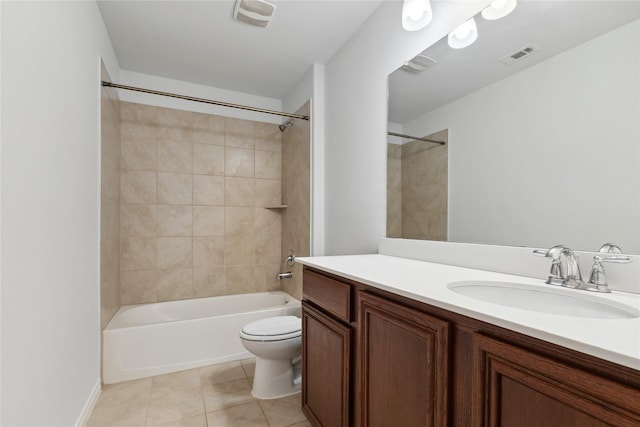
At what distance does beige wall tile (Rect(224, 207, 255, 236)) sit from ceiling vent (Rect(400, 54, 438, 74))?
6.57 feet

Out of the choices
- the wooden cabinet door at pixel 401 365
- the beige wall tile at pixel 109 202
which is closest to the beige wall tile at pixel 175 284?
the beige wall tile at pixel 109 202

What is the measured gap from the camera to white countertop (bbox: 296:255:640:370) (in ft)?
1.51

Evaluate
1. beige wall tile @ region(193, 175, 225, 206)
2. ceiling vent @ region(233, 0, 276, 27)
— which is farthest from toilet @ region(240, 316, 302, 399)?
ceiling vent @ region(233, 0, 276, 27)

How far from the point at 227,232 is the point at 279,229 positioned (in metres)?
0.54

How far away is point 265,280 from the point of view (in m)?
3.08

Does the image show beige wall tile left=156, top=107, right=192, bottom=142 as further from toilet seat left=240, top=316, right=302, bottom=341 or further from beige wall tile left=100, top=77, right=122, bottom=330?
toilet seat left=240, top=316, right=302, bottom=341

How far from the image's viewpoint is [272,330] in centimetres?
180

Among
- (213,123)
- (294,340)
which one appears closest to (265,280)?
(294,340)

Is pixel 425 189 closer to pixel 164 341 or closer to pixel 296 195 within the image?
pixel 296 195

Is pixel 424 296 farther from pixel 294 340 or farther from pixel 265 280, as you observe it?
pixel 265 280

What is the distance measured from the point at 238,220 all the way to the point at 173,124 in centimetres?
107

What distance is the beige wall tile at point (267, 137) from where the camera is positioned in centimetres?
306

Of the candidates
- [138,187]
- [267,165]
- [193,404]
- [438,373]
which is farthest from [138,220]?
[438,373]

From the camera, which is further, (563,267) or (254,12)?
(254,12)
